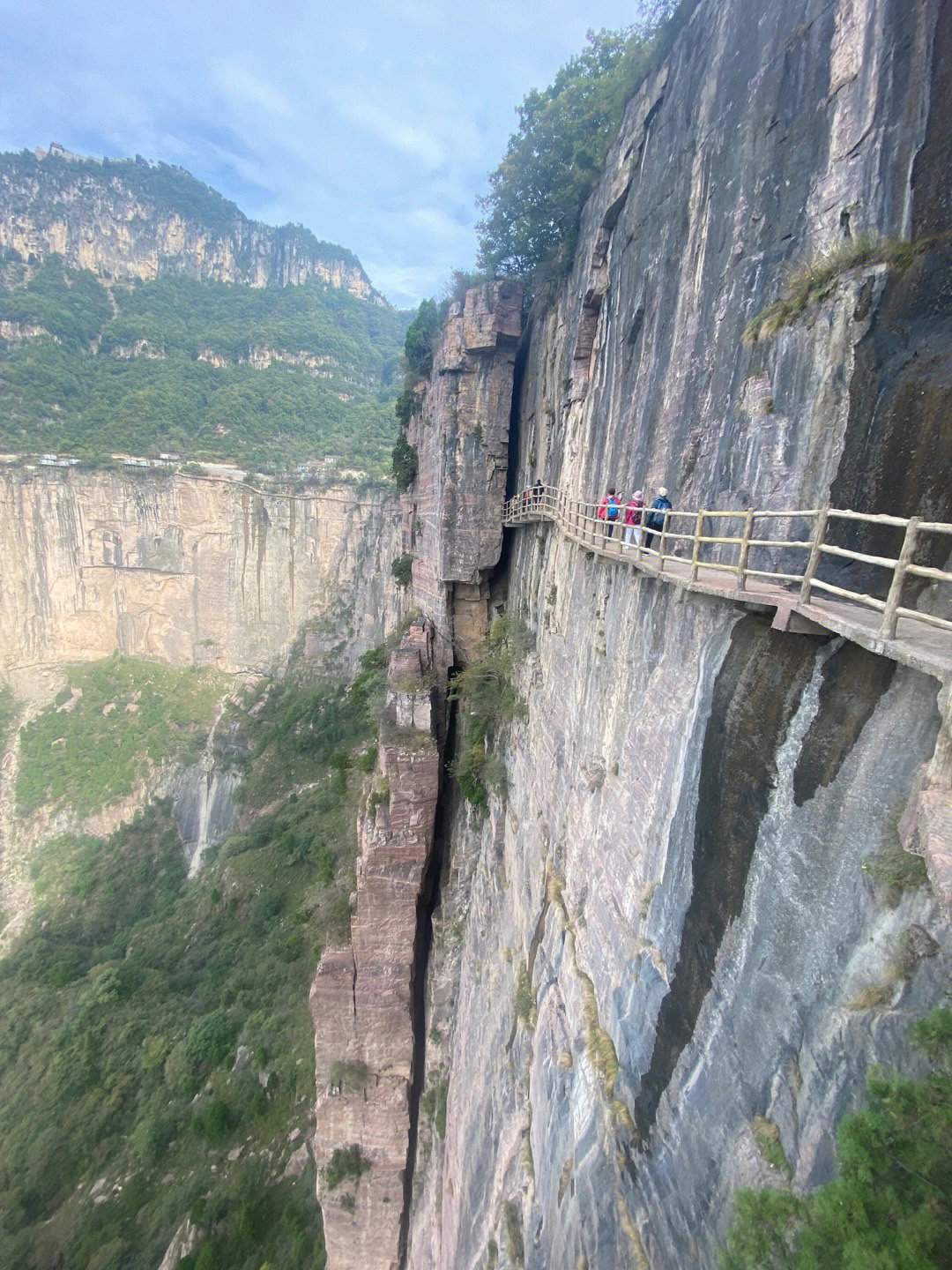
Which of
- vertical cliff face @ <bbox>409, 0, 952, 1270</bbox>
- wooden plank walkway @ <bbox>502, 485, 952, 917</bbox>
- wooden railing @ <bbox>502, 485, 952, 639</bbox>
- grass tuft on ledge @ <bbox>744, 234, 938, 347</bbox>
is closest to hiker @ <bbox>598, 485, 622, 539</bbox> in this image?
wooden railing @ <bbox>502, 485, 952, 639</bbox>

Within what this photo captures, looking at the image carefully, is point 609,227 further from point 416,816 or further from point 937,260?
point 416,816

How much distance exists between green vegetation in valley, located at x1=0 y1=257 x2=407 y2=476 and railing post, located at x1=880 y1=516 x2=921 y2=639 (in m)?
41.1

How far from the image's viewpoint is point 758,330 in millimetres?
5652

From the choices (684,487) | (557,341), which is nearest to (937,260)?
(684,487)

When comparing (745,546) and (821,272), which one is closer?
(745,546)

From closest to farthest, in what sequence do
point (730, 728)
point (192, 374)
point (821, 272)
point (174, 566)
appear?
point (730, 728) < point (821, 272) < point (174, 566) < point (192, 374)

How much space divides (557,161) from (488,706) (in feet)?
48.2

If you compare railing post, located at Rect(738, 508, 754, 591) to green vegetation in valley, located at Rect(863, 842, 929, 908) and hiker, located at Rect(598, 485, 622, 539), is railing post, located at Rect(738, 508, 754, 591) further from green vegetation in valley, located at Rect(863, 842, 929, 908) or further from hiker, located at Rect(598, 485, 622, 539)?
hiker, located at Rect(598, 485, 622, 539)

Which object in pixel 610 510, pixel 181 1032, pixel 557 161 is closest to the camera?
pixel 610 510

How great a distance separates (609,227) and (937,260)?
7.87m

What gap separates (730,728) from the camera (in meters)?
4.64

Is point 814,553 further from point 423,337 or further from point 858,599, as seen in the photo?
point 423,337

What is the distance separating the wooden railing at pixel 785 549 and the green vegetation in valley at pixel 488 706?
5.00 m

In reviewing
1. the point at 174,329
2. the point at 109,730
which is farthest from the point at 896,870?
the point at 174,329
